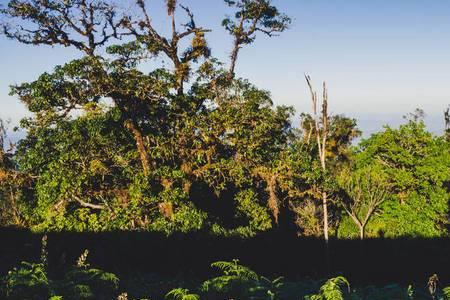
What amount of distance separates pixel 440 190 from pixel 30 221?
2327cm

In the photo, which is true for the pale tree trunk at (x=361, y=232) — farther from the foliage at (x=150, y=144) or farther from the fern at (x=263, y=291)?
the fern at (x=263, y=291)

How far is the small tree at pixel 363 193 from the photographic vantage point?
28.0 meters

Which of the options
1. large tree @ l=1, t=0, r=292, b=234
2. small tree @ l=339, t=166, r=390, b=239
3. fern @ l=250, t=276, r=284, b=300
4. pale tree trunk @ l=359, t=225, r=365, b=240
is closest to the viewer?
fern @ l=250, t=276, r=284, b=300

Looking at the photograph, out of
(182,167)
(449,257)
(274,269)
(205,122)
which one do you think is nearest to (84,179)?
(182,167)

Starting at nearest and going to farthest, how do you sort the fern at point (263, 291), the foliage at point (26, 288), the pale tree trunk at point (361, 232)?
1. the foliage at point (26, 288)
2. the fern at point (263, 291)
3. the pale tree trunk at point (361, 232)

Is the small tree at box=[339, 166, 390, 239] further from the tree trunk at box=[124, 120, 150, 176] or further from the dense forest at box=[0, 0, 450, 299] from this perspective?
the tree trunk at box=[124, 120, 150, 176]

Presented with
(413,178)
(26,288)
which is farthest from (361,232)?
(26,288)

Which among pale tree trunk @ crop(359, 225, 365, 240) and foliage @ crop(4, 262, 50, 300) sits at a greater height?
foliage @ crop(4, 262, 50, 300)

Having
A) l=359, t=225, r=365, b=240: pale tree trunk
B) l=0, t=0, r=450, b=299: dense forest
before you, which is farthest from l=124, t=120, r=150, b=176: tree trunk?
l=359, t=225, r=365, b=240: pale tree trunk

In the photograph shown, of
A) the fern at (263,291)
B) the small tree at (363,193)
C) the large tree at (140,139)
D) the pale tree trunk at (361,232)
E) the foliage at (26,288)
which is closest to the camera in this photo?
the foliage at (26,288)

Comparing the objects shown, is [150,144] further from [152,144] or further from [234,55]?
[234,55]

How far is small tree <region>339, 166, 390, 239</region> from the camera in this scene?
92.0ft

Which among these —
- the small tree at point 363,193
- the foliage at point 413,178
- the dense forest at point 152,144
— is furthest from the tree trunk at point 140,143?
the foliage at point 413,178

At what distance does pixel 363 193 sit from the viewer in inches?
1148
